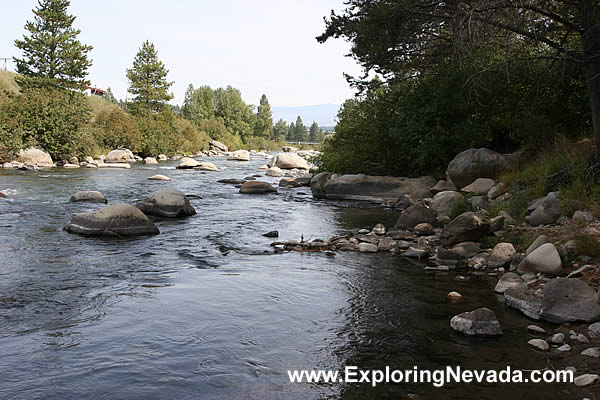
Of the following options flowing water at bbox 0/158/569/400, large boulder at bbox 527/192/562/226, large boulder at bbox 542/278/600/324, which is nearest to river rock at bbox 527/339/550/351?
flowing water at bbox 0/158/569/400

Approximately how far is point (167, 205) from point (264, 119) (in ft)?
358

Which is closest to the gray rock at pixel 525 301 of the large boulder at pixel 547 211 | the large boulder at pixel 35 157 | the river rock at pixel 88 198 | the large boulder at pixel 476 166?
the large boulder at pixel 547 211

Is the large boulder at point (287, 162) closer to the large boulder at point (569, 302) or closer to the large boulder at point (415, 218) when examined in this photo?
the large boulder at point (415, 218)

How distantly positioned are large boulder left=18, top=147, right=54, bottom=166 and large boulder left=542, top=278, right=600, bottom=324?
113 ft

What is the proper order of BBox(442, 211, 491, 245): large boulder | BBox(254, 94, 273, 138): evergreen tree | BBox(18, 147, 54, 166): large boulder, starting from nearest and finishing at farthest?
1. BBox(442, 211, 491, 245): large boulder
2. BBox(18, 147, 54, 166): large boulder
3. BBox(254, 94, 273, 138): evergreen tree

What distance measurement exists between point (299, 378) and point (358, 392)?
1.92 ft

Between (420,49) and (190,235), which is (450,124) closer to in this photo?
(420,49)

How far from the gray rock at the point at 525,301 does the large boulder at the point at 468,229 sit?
3003 millimetres

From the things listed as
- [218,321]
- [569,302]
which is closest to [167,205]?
[218,321]

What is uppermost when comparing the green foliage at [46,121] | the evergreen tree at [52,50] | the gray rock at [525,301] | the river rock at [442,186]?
the evergreen tree at [52,50]

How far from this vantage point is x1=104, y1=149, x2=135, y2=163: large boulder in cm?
4228

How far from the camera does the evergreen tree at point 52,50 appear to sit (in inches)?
1838

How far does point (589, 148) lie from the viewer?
11797 millimetres

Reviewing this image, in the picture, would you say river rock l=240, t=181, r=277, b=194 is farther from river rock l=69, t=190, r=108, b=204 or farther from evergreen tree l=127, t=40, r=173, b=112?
evergreen tree l=127, t=40, r=173, b=112
